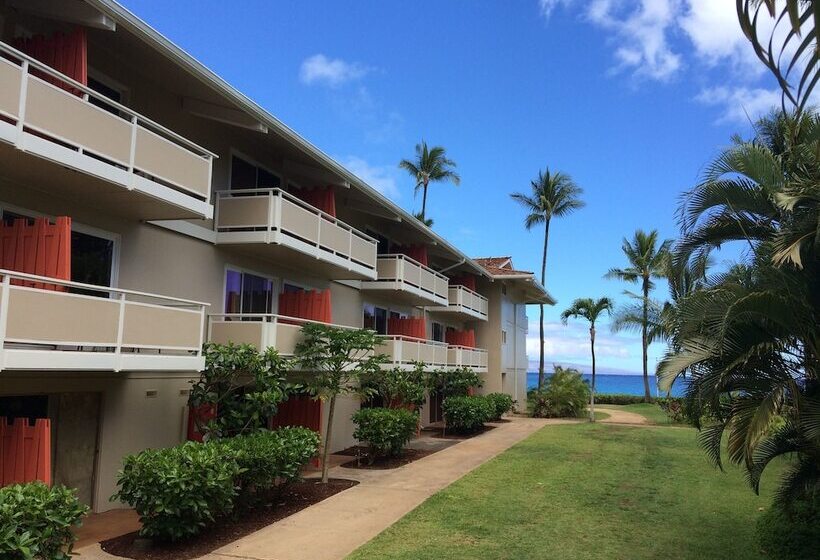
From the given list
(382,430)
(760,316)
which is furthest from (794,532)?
(382,430)

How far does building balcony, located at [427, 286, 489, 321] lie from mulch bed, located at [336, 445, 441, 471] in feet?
26.5

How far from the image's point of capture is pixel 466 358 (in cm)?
2666

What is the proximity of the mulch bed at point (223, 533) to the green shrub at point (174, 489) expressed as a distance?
181 mm

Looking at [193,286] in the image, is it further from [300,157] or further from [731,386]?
[731,386]

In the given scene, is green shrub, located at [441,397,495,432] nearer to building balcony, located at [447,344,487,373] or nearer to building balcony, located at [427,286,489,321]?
building balcony, located at [447,344,487,373]

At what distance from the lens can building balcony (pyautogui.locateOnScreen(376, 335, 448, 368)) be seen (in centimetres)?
1891

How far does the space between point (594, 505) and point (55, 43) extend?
1109cm

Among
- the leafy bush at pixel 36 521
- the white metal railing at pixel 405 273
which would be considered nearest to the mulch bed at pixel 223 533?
the leafy bush at pixel 36 521

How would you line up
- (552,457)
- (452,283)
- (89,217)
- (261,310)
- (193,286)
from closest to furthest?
(89,217) → (193,286) → (261,310) → (552,457) → (452,283)

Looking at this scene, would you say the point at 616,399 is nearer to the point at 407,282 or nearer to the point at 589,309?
the point at 589,309

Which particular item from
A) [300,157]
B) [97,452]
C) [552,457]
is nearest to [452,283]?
[552,457]

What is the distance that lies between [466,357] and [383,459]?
10915 mm

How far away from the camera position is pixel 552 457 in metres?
16.7

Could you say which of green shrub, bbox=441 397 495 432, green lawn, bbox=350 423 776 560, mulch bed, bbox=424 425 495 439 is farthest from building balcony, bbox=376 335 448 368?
green lawn, bbox=350 423 776 560
